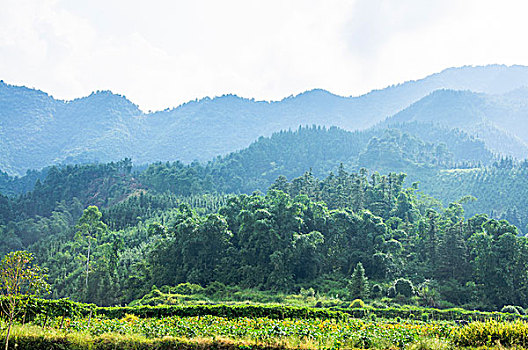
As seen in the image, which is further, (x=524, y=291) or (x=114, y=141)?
(x=114, y=141)

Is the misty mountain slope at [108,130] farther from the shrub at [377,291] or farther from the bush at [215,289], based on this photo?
the shrub at [377,291]

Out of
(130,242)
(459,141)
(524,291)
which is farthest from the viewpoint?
(459,141)

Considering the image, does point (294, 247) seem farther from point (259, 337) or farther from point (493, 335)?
point (493, 335)

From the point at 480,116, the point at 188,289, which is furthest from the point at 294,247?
the point at 480,116

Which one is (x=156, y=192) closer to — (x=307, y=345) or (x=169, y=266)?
(x=169, y=266)

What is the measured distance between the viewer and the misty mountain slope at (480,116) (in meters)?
149

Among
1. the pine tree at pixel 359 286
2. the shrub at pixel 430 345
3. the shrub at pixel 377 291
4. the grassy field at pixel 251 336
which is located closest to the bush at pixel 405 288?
the shrub at pixel 377 291

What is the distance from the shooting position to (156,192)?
64938mm

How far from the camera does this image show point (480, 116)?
162000 millimetres

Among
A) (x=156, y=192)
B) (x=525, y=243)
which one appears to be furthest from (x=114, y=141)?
(x=525, y=243)

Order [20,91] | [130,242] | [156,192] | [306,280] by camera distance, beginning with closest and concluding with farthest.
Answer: [306,280] < [130,242] < [156,192] < [20,91]

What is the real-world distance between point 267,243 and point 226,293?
16.7 ft

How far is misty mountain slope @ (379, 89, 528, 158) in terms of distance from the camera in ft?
488

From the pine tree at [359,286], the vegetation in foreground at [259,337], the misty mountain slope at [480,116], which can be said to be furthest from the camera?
the misty mountain slope at [480,116]
